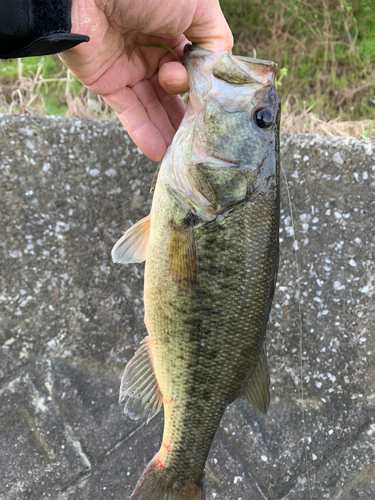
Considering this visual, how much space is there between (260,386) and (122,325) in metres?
1.05

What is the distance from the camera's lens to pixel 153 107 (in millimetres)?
1758

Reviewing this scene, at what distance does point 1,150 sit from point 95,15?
1021mm

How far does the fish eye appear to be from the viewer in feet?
4.67

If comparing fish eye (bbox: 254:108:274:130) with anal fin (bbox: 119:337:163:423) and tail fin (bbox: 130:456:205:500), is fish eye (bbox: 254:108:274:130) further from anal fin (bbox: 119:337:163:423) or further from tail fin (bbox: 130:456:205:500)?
tail fin (bbox: 130:456:205:500)

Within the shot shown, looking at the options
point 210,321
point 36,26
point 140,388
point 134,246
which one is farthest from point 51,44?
point 140,388

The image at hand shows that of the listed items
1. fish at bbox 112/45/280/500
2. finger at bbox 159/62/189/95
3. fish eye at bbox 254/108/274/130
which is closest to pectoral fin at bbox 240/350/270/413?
fish at bbox 112/45/280/500

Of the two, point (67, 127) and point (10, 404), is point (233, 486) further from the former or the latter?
point (67, 127)

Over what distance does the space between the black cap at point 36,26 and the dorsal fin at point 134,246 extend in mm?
782

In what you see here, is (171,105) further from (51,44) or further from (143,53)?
(51,44)

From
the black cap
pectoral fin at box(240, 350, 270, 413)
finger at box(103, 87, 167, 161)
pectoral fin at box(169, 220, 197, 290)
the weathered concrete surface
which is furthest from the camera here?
the weathered concrete surface

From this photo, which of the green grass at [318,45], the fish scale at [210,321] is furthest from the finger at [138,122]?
the green grass at [318,45]

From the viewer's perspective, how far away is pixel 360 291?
2227 millimetres

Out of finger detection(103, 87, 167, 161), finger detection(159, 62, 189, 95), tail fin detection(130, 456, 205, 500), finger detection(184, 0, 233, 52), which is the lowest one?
tail fin detection(130, 456, 205, 500)

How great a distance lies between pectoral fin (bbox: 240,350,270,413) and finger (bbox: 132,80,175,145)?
117 centimetres
